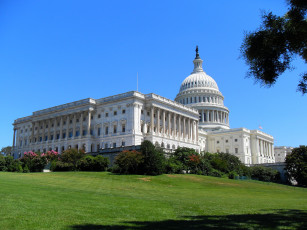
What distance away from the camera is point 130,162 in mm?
56875

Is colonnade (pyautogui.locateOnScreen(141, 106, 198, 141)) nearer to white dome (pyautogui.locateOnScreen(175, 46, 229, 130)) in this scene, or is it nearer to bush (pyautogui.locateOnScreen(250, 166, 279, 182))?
bush (pyautogui.locateOnScreen(250, 166, 279, 182))

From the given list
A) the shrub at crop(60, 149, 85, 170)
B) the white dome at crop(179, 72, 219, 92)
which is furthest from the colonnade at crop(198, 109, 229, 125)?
the shrub at crop(60, 149, 85, 170)

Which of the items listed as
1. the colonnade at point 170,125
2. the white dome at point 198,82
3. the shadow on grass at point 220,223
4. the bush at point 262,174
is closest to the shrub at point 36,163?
the colonnade at point 170,125

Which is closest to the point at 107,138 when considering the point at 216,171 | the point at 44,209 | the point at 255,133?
the point at 216,171

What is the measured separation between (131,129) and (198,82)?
69701mm

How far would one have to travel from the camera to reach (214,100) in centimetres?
14575

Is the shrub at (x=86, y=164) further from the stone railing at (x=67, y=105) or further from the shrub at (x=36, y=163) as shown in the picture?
the stone railing at (x=67, y=105)

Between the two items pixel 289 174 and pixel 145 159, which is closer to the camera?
pixel 145 159

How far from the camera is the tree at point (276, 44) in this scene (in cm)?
1695

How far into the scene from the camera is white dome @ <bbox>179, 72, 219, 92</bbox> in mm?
149625

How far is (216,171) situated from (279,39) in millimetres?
55994

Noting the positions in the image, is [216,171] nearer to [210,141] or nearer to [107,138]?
[107,138]

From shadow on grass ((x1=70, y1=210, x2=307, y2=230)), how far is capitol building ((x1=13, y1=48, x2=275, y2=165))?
60.7m

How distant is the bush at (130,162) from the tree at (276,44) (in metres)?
40.6
